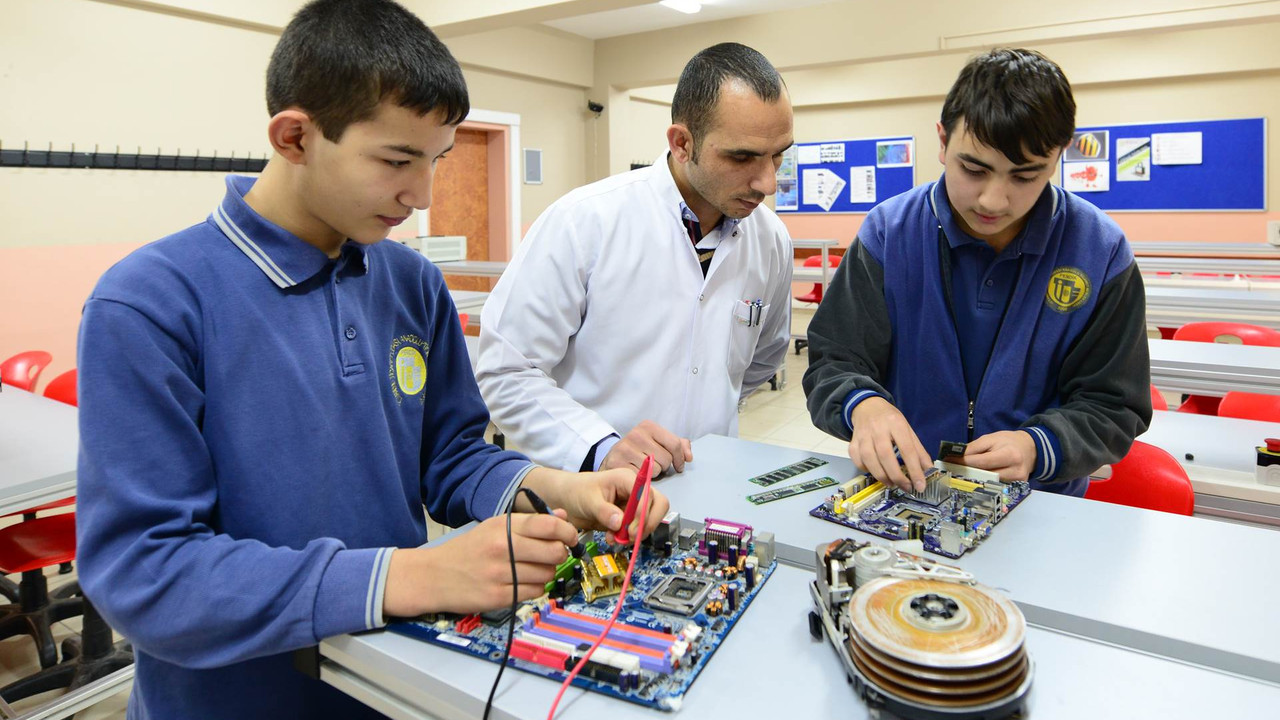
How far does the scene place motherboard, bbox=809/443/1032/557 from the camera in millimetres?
1028

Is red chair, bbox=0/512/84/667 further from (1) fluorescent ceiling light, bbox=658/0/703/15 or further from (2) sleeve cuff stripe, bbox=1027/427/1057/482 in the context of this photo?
(1) fluorescent ceiling light, bbox=658/0/703/15

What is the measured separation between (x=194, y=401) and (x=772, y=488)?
83 centimetres

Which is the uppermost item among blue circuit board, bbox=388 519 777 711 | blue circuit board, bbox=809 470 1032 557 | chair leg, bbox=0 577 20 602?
blue circuit board, bbox=809 470 1032 557

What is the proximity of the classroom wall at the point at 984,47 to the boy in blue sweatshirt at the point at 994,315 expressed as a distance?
6004 mm

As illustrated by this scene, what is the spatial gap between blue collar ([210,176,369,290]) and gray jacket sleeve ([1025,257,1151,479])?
1.18m

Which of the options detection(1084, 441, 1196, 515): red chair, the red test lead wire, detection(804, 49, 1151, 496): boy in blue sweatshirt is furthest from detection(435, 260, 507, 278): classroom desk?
the red test lead wire

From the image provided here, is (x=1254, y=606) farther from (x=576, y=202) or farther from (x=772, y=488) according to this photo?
(x=576, y=202)

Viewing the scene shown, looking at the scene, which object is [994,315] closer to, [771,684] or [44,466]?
[771,684]

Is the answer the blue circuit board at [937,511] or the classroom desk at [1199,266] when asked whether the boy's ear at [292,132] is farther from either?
the classroom desk at [1199,266]

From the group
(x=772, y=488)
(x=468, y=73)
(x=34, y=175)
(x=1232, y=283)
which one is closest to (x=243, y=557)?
(x=772, y=488)

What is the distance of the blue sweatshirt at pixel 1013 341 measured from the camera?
137 centimetres

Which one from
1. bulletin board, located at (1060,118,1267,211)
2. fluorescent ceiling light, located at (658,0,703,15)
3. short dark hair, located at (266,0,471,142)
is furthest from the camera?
bulletin board, located at (1060,118,1267,211)

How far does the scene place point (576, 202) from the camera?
5.68 feet

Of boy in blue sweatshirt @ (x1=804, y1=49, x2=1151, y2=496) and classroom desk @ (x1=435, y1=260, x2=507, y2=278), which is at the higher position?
classroom desk @ (x1=435, y1=260, x2=507, y2=278)
